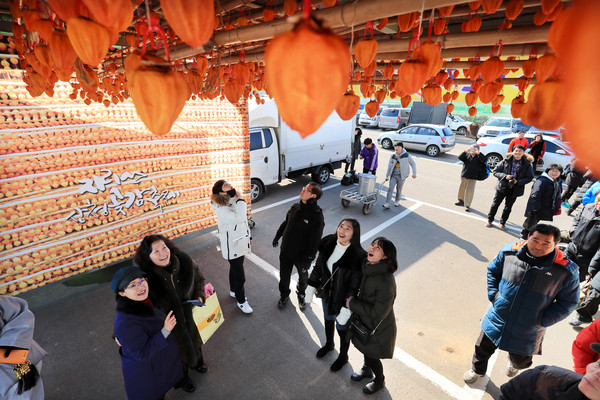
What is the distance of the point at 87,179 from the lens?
4.11 metres

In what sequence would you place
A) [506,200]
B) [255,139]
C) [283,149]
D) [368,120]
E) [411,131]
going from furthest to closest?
1. [368,120]
2. [411,131]
3. [283,149]
4. [255,139]
5. [506,200]

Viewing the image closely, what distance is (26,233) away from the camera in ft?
12.3

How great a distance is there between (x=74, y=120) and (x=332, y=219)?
5362 mm

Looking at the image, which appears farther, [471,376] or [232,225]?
[232,225]

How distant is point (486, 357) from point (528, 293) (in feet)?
3.03

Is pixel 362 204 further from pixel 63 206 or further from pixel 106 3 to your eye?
pixel 106 3

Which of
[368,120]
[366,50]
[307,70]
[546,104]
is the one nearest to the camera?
[307,70]

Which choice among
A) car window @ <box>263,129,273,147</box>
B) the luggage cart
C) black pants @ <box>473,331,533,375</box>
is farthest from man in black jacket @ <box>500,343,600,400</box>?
car window @ <box>263,129,273,147</box>

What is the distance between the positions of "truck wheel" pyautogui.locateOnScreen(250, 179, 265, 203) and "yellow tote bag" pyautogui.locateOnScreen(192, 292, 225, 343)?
16.2 feet

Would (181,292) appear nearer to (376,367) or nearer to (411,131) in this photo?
(376,367)

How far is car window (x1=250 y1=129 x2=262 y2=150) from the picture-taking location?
7585 millimetres

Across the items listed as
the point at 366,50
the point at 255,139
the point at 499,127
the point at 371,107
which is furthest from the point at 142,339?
Result: the point at 499,127

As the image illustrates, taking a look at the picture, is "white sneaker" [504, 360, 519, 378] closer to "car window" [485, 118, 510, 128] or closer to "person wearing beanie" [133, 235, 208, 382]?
"person wearing beanie" [133, 235, 208, 382]

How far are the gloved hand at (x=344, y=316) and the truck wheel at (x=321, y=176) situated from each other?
277 inches
